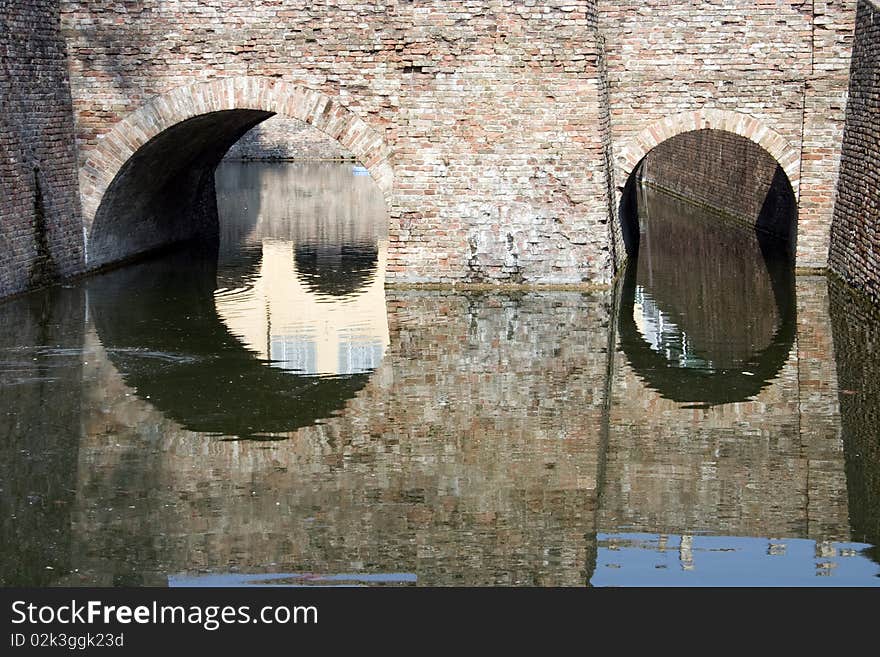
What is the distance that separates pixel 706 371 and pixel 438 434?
9.52ft

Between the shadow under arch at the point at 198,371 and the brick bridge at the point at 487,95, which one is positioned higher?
the brick bridge at the point at 487,95

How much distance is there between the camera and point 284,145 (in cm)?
3806

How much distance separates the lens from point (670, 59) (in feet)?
50.2

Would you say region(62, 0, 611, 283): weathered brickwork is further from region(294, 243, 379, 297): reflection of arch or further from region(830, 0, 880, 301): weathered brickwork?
region(830, 0, 880, 301): weathered brickwork

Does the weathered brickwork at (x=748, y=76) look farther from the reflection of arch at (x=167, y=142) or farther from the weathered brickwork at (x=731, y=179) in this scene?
the reflection of arch at (x=167, y=142)

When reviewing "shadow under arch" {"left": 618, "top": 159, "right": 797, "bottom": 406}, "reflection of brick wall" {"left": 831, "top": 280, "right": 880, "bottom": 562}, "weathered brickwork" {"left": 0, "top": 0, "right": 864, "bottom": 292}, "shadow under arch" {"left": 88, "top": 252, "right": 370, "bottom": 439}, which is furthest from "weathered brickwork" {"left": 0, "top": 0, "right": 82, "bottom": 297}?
"reflection of brick wall" {"left": 831, "top": 280, "right": 880, "bottom": 562}

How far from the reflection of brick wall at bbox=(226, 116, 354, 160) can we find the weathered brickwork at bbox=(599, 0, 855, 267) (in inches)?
907

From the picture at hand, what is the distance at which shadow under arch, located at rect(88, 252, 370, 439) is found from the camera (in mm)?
9695

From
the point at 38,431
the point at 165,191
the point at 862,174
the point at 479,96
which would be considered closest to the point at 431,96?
the point at 479,96

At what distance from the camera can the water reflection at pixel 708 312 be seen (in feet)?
36.0

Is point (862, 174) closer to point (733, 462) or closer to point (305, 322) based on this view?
point (305, 322)

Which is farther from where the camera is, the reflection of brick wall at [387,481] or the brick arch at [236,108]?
the brick arch at [236,108]

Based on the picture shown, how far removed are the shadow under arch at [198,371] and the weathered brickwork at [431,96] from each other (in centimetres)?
212

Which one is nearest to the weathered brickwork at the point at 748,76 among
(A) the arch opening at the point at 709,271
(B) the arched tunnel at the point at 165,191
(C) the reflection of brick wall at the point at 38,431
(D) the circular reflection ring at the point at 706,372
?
(A) the arch opening at the point at 709,271
